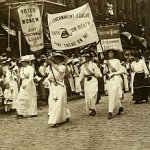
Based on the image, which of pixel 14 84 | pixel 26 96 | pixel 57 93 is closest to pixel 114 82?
pixel 57 93

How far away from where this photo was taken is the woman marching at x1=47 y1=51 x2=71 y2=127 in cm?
1068

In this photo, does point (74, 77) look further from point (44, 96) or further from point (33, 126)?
point (33, 126)

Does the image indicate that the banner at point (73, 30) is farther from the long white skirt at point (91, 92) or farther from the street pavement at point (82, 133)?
the street pavement at point (82, 133)

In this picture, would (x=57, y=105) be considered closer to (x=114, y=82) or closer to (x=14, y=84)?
(x=114, y=82)

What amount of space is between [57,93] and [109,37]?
6320 millimetres

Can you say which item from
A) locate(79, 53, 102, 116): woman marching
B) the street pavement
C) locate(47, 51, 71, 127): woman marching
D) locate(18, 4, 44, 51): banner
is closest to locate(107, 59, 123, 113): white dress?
the street pavement

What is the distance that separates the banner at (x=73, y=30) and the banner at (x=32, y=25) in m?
1.73

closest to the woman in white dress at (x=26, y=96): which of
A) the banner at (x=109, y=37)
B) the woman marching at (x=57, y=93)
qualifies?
the woman marching at (x=57, y=93)

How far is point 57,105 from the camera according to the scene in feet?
35.1

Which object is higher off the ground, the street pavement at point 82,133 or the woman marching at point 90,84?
the woman marching at point 90,84

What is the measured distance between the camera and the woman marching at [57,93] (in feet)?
35.0

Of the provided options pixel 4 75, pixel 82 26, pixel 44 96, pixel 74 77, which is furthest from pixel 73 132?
pixel 74 77

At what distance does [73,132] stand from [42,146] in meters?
1.52

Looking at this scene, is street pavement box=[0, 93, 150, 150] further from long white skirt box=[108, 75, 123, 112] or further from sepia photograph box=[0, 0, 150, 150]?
long white skirt box=[108, 75, 123, 112]
